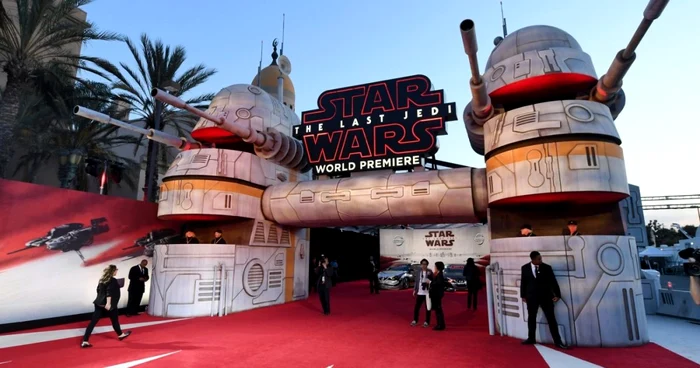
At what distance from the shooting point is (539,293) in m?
6.88

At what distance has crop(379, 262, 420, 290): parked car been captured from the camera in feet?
64.3

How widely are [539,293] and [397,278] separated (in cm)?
1318

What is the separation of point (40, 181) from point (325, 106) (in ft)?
62.5

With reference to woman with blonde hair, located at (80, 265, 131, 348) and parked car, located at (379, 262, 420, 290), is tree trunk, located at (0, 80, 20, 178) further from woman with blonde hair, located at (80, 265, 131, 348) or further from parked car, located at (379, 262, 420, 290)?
parked car, located at (379, 262, 420, 290)

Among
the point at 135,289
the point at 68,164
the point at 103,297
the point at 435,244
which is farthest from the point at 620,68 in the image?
the point at 68,164

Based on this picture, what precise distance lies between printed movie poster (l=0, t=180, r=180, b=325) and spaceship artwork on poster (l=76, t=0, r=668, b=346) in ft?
4.54

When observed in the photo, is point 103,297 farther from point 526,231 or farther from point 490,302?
point 526,231

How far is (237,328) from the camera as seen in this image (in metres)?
8.75

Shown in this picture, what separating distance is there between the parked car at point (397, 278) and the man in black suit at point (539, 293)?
42.0 ft

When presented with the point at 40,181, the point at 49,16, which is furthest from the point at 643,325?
→ the point at 40,181

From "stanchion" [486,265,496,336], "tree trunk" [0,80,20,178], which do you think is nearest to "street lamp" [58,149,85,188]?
"tree trunk" [0,80,20,178]

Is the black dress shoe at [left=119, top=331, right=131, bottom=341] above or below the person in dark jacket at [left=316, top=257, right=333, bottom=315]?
below

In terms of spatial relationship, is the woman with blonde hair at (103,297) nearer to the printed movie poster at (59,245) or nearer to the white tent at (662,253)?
the printed movie poster at (59,245)

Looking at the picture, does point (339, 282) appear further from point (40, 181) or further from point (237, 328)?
point (40, 181)
